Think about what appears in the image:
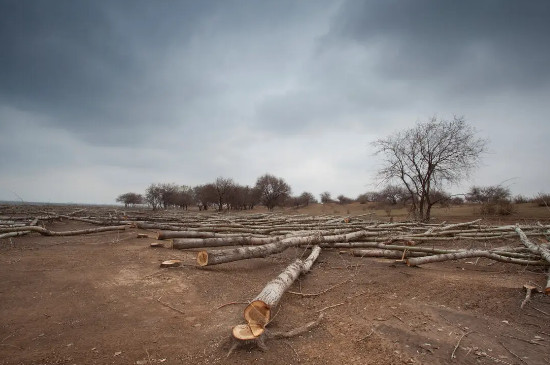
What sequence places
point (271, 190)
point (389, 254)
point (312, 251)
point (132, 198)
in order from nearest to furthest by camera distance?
point (389, 254), point (312, 251), point (271, 190), point (132, 198)

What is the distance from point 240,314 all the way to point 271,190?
48.6 metres

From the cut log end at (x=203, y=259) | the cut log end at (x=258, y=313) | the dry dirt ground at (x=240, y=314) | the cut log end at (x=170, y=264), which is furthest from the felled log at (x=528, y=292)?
the cut log end at (x=170, y=264)

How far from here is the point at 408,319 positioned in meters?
4.11

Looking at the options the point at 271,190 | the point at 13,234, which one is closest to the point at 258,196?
the point at 271,190

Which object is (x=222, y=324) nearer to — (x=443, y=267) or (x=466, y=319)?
(x=466, y=319)

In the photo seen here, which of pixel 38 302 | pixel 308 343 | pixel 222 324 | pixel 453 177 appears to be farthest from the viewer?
pixel 453 177

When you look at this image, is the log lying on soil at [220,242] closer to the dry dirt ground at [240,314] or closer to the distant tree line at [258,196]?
the dry dirt ground at [240,314]

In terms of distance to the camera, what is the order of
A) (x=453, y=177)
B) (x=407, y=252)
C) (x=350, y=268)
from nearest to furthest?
(x=350, y=268) → (x=407, y=252) → (x=453, y=177)

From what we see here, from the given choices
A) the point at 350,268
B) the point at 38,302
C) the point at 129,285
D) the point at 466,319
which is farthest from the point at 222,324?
the point at 350,268

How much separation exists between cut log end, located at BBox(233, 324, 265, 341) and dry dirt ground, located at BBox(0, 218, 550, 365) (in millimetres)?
176

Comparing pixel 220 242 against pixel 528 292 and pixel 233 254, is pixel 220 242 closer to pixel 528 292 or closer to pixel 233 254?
pixel 233 254

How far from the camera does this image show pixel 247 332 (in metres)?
3.35

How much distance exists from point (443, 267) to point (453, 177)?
1462 cm

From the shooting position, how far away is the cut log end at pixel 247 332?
3.23 meters
